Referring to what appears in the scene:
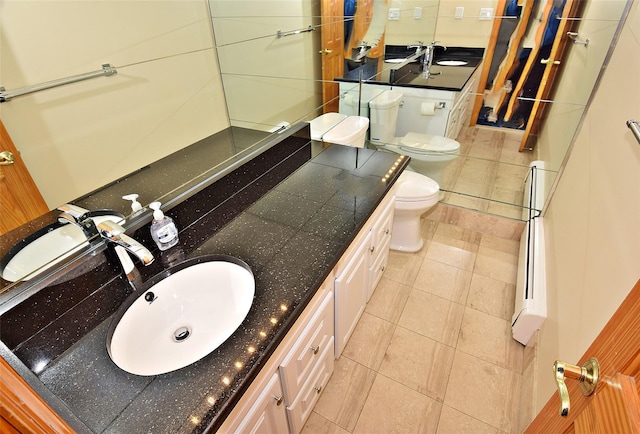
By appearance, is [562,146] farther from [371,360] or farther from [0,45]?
[0,45]

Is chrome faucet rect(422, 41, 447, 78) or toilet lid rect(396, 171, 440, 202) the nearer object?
toilet lid rect(396, 171, 440, 202)

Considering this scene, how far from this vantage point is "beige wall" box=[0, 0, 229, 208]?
751 mm

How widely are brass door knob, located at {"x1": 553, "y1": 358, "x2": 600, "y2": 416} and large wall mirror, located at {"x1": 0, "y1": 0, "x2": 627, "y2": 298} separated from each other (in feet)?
4.16

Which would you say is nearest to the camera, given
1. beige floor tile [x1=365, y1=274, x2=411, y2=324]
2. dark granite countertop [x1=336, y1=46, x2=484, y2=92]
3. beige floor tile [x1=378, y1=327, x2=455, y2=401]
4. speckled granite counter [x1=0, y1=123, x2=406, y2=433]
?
speckled granite counter [x1=0, y1=123, x2=406, y2=433]

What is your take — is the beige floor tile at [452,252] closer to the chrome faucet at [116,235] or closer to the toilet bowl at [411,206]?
the toilet bowl at [411,206]

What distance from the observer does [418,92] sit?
3.17 m

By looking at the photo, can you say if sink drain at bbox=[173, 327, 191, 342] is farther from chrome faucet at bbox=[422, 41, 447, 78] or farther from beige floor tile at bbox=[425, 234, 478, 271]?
chrome faucet at bbox=[422, 41, 447, 78]

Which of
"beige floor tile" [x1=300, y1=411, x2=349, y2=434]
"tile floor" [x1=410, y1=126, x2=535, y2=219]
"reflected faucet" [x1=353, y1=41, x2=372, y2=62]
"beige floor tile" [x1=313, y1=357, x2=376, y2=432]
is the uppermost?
"reflected faucet" [x1=353, y1=41, x2=372, y2=62]

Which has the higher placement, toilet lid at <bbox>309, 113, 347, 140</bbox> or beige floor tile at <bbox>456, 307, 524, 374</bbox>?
toilet lid at <bbox>309, 113, 347, 140</bbox>

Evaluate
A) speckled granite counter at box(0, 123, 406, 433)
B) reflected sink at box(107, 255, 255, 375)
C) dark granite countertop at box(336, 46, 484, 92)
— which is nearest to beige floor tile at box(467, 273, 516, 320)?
speckled granite counter at box(0, 123, 406, 433)

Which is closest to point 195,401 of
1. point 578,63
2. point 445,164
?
point 445,164

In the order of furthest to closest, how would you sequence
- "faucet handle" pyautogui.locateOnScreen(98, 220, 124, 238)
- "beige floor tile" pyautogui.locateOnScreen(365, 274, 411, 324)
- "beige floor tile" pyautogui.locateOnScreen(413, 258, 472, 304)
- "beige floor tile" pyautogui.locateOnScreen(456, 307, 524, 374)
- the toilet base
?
the toilet base < "beige floor tile" pyautogui.locateOnScreen(413, 258, 472, 304) < "beige floor tile" pyautogui.locateOnScreen(365, 274, 411, 324) < "beige floor tile" pyautogui.locateOnScreen(456, 307, 524, 374) < "faucet handle" pyautogui.locateOnScreen(98, 220, 124, 238)

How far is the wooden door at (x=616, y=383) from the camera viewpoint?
0.47 m

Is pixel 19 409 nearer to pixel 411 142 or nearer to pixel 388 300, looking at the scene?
pixel 388 300
